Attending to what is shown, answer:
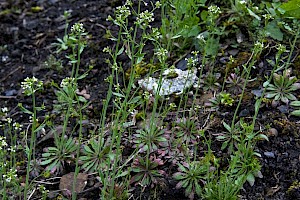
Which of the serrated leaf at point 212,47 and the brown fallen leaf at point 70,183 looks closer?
the brown fallen leaf at point 70,183

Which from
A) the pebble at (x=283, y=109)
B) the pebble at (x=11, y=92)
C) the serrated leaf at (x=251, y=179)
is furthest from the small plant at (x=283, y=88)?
the pebble at (x=11, y=92)

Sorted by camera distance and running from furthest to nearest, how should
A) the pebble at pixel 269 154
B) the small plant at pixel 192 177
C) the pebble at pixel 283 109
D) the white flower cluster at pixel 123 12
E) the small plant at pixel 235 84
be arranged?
the small plant at pixel 235 84, the pebble at pixel 283 109, the pebble at pixel 269 154, the small plant at pixel 192 177, the white flower cluster at pixel 123 12

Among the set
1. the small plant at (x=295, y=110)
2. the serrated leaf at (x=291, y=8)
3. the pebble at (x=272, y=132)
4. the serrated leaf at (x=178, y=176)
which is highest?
the serrated leaf at (x=291, y=8)

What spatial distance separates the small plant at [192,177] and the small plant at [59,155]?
64 cm

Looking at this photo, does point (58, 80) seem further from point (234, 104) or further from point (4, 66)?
point (234, 104)

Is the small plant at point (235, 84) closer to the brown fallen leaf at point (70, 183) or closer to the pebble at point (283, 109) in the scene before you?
the pebble at point (283, 109)

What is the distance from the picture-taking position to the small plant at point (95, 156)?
2928 mm

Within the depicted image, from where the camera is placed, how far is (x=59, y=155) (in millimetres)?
3041

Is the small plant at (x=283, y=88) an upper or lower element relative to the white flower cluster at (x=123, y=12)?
lower

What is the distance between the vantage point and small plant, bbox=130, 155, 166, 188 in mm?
2830

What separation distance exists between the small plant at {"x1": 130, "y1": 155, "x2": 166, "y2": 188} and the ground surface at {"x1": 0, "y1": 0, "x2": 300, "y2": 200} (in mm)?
84

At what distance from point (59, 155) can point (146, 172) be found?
0.54 m

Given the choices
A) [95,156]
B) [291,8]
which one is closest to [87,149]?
[95,156]

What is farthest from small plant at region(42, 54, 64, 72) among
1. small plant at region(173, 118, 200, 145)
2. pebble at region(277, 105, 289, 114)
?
pebble at region(277, 105, 289, 114)
